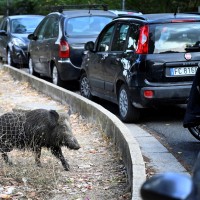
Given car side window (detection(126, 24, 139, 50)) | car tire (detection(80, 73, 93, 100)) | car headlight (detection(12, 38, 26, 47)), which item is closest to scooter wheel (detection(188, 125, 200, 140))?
car side window (detection(126, 24, 139, 50))

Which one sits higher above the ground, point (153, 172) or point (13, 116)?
point (13, 116)

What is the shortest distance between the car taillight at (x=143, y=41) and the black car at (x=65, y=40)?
365 cm

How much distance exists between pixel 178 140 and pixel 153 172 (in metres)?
1.83

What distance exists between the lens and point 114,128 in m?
6.57

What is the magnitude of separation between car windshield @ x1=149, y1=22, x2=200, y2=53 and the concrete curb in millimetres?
1283

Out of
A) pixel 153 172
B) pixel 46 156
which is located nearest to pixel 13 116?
pixel 46 156

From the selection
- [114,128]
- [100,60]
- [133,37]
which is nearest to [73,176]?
[114,128]

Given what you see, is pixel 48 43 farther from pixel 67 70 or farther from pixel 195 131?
pixel 195 131

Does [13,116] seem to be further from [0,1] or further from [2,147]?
[0,1]

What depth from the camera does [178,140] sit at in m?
7.07

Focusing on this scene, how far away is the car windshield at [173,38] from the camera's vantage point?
25.8 feet

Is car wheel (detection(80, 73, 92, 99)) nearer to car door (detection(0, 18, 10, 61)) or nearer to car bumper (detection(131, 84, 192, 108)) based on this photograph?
car bumper (detection(131, 84, 192, 108))

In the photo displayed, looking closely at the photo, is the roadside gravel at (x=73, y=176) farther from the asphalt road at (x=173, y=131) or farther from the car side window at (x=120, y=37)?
the car side window at (x=120, y=37)

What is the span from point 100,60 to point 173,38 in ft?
6.20
